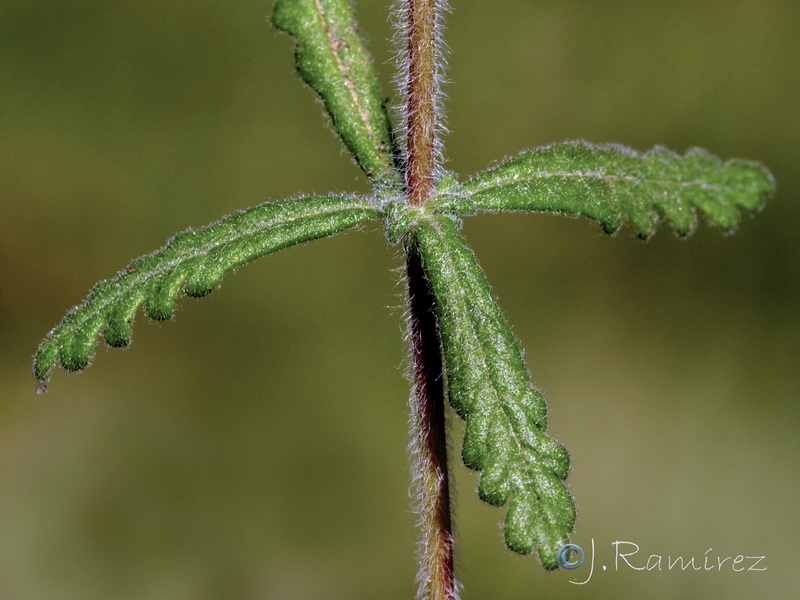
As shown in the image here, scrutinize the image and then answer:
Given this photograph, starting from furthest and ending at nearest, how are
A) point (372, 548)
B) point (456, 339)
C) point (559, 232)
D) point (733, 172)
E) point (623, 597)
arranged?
point (559, 232) < point (372, 548) < point (623, 597) < point (733, 172) < point (456, 339)

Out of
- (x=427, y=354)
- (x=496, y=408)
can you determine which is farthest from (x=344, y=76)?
(x=496, y=408)

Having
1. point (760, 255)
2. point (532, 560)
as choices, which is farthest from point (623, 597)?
point (760, 255)

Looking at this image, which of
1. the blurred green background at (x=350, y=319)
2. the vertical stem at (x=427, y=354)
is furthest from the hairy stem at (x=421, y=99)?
the blurred green background at (x=350, y=319)

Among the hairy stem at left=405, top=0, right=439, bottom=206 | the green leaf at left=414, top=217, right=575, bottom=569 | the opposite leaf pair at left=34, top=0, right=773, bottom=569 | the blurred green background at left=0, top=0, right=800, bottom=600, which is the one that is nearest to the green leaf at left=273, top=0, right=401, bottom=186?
the opposite leaf pair at left=34, top=0, right=773, bottom=569

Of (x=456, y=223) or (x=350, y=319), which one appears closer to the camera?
(x=456, y=223)

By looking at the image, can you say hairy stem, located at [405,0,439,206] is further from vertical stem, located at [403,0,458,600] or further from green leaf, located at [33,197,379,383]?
green leaf, located at [33,197,379,383]

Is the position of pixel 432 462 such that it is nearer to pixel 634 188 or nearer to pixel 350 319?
pixel 634 188

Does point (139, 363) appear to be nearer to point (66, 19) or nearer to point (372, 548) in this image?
point (372, 548)
